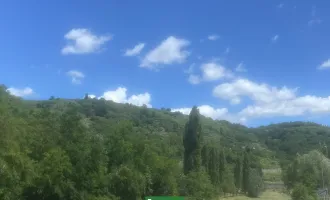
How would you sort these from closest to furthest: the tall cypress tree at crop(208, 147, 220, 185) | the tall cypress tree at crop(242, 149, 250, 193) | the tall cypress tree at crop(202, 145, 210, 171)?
the tall cypress tree at crop(202, 145, 210, 171) < the tall cypress tree at crop(208, 147, 220, 185) < the tall cypress tree at crop(242, 149, 250, 193)

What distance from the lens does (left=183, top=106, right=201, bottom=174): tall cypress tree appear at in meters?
68.4

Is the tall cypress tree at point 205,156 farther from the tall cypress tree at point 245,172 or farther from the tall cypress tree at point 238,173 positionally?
the tall cypress tree at point 245,172

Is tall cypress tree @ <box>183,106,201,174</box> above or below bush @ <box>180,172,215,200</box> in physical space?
above

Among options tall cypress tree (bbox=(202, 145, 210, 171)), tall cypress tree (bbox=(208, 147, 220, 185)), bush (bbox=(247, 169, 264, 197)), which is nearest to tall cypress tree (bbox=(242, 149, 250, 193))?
bush (bbox=(247, 169, 264, 197))

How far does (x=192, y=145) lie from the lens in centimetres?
7088

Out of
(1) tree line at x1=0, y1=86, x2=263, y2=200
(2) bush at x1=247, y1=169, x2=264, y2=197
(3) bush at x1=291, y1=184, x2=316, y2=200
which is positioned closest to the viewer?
(1) tree line at x1=0, y1=86, x2=263, y2=200

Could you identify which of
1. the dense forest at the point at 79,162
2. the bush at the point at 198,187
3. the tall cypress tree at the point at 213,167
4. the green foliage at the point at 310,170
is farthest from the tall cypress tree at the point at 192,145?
A: the green foliage at the point at 310,170

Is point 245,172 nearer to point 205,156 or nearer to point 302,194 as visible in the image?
point 205,156

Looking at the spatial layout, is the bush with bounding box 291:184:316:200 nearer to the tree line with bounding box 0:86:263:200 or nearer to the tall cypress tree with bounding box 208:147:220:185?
the tree line with bounding box 0:86:263:200

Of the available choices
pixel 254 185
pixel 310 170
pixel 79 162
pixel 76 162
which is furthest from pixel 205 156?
pixel 79 162

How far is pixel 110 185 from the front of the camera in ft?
161

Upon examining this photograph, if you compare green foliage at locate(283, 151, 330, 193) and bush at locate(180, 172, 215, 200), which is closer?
bush at locate(180, 172, 215, 200)

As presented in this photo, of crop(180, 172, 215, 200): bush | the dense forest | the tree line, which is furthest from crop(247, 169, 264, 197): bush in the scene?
crop(180, 172, 215, 200): bush

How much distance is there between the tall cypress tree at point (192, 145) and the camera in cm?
6844
